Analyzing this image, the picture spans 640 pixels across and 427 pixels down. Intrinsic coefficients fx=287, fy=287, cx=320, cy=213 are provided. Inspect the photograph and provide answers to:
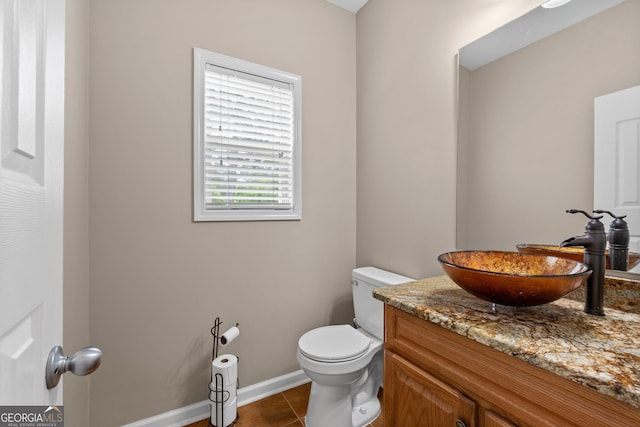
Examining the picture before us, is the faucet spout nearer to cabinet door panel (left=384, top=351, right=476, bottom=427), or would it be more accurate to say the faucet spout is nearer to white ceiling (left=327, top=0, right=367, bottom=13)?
cabinet door panel (left=384, top=351, right=476, bottom=427)

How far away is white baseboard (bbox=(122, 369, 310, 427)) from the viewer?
1.61m

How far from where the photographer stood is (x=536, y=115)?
1217 mm

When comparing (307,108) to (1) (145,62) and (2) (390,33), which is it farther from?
(1) (145,62)

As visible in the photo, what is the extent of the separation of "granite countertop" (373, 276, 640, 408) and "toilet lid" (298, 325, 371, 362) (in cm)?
59

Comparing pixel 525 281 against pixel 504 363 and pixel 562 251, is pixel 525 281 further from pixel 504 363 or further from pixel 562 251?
pixel 562 251

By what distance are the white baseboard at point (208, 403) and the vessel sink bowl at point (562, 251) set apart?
165cm

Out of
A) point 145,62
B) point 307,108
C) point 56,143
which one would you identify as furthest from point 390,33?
point 56,143

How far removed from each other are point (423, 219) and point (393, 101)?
0.83 metres

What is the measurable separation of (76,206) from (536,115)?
Answer: 6.62 ft

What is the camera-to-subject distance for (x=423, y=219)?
1747mm

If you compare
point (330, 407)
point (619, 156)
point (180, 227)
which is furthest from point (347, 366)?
point (619, 156)

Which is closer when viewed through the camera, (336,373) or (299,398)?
(336,373)

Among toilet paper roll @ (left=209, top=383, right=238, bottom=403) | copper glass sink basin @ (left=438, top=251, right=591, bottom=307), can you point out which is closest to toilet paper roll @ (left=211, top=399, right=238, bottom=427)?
toilet paper roll @ (left=209, top=383, right=238, bottom=403)

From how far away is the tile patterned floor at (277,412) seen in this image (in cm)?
167
